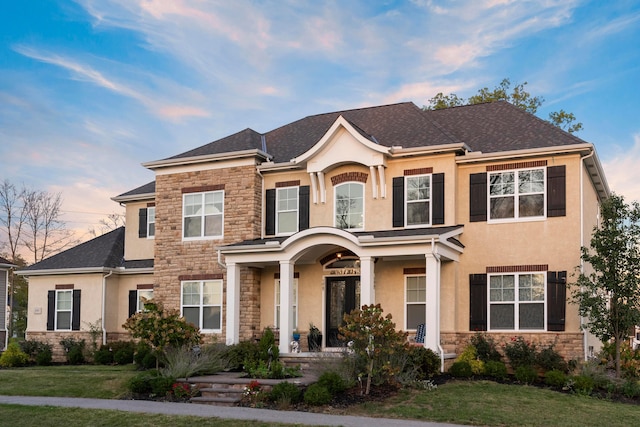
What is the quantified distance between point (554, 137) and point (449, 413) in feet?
32.1

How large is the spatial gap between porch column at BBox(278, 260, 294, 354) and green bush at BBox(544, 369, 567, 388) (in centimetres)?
721

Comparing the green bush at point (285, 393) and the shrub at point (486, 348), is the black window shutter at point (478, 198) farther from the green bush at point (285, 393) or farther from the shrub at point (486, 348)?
the green bush at point (285, 393)

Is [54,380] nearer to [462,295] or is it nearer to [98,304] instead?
[98,304]

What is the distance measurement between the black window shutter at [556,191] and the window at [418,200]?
3.38 meters

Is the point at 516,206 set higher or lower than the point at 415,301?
higher

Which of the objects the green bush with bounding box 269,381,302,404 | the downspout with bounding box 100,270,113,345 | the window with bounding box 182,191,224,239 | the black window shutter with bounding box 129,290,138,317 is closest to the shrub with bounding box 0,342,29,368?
the downspout with bounding box 100,270,113,345

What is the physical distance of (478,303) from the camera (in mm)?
20047

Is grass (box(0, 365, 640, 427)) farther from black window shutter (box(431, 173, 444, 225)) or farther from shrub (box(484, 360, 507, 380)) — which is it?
black window shutter (box(431, 173, 444, 225))

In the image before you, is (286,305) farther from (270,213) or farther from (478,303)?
(478,303)

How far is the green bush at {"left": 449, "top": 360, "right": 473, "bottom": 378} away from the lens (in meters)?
18.0

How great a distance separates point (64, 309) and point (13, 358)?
289 cm

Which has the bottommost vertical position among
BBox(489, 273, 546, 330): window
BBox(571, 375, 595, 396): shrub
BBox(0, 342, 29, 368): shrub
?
BBox(0, 342, 29, 368): shrub

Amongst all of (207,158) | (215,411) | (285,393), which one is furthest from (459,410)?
(207,158)

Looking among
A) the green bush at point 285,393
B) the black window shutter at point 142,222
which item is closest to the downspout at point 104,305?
the black window shutter at point 142,222
